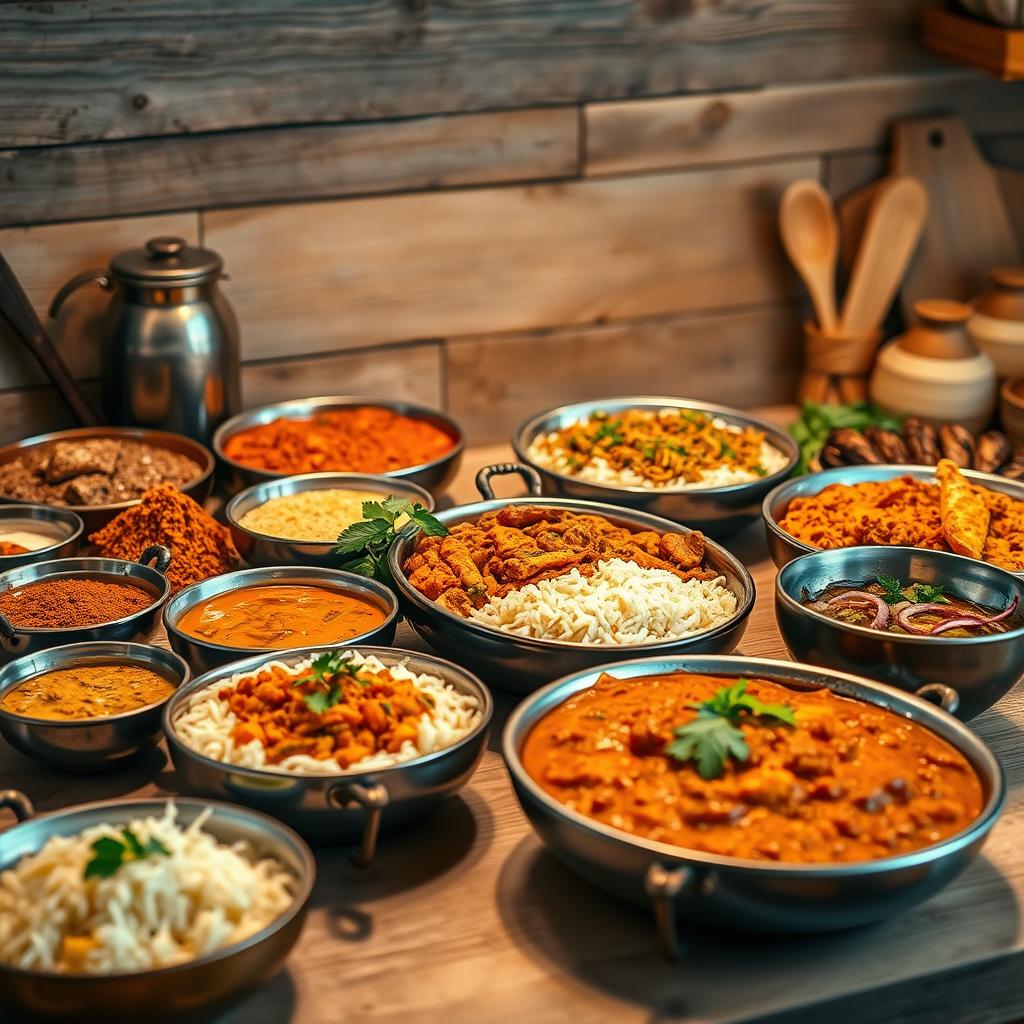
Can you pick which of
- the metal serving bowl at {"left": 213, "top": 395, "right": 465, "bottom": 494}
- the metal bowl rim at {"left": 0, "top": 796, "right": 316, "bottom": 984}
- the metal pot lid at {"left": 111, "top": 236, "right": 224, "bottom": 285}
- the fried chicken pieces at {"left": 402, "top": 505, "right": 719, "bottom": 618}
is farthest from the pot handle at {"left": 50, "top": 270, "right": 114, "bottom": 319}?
the metal bowl rim at {"left": 0, "top": 796, "right": 316, "bottom": 984}

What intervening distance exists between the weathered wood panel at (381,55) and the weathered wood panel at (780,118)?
0.04m

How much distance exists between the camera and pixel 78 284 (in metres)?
2.90

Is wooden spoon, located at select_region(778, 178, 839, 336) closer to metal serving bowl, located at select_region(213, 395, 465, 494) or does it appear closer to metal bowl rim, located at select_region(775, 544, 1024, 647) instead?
metal serving bowl, located at select_region(213, 395, 465, 494)

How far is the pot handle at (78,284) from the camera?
2.90 metres

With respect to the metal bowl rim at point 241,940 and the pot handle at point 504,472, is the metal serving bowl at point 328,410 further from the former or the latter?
the metal bowl rim at point 241,940

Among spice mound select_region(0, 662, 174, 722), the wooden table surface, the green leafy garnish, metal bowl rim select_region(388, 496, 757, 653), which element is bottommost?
the wooden table surface

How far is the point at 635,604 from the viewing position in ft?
A: 7.33

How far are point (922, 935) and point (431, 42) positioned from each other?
2.20 m

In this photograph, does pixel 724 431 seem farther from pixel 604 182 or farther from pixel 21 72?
pixel 21 72

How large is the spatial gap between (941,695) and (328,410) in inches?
66.3

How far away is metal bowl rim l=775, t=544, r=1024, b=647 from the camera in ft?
6.82

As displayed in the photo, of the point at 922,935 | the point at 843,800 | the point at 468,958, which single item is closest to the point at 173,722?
the point at 468,958

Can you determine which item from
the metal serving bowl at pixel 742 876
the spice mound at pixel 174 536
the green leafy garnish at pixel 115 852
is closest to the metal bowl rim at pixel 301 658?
the metal serving bowl at pixel 742 876

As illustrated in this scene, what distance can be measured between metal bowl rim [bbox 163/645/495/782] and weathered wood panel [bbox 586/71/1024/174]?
5.54 ft
